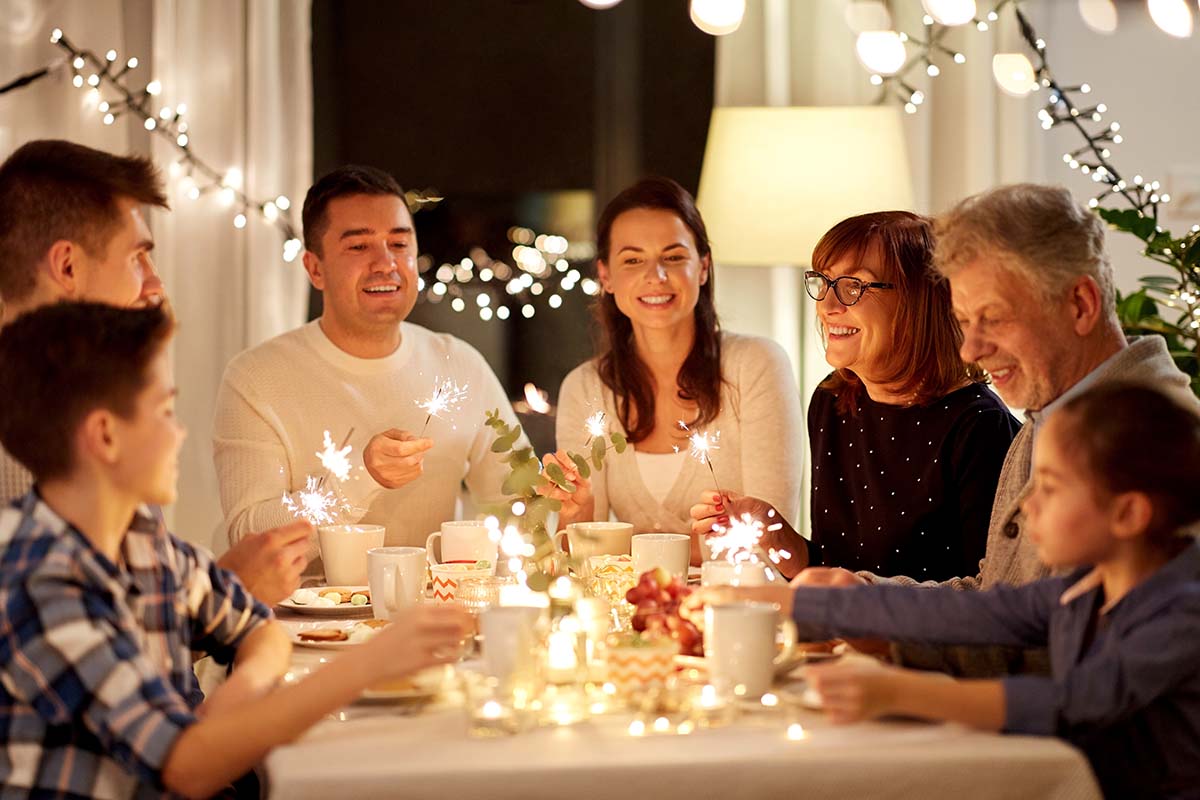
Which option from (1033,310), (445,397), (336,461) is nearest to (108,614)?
(336,461)

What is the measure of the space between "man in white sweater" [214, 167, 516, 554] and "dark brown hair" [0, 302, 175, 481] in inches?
53.9

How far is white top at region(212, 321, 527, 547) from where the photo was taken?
2922 millimetres

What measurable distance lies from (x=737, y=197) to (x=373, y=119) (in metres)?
1.57

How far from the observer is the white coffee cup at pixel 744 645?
162 centimetres

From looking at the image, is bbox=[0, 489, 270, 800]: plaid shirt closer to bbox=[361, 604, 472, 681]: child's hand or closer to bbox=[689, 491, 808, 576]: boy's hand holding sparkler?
bbox=[361, 604, 472, 681]: child's hand

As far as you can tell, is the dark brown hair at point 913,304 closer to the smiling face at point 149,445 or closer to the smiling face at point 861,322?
the smiling face at point 861,322

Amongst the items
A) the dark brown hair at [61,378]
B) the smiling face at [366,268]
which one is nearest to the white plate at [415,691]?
the dark brown hair at [61,378]

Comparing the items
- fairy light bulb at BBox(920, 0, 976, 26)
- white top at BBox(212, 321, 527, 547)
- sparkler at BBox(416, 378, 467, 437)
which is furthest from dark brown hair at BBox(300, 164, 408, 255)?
fairy light bulb at BBox(920, 0, 976, 26)

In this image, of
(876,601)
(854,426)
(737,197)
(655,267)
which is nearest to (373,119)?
(737,197)

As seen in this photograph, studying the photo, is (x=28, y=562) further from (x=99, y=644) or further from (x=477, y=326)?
(x=477, y=326)

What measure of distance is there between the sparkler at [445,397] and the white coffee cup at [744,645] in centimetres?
161

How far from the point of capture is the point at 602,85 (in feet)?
15.2

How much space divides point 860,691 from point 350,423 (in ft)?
6.09

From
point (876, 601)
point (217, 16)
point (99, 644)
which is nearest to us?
point (99, 644)
